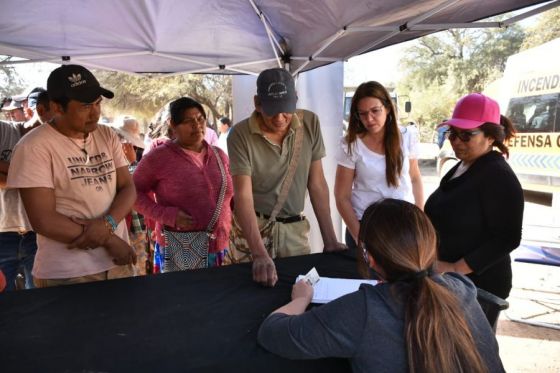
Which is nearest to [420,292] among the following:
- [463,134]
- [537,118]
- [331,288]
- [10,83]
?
[331,288]

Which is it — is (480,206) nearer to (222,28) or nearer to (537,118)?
(222,28)

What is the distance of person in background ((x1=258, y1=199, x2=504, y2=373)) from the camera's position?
0.99 metres

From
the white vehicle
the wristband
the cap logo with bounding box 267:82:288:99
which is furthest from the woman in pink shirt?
the white vehicle

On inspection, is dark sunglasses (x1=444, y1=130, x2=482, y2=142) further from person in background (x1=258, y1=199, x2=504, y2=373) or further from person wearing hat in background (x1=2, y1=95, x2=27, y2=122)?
person wearing hat in background (x1=2, y1=95, x2=27, y2=122)

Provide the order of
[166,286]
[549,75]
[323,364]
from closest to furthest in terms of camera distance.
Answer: [323,364], [166,286], [549,75]

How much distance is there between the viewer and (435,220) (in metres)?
2.01

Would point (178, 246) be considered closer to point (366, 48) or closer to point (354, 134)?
point (354, 134)

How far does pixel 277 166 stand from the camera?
217 cm

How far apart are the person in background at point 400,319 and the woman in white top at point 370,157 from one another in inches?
54.0

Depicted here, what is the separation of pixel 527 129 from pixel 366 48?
3.76 metres

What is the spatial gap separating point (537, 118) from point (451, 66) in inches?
917

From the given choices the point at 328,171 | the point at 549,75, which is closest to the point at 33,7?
the point at 328,171

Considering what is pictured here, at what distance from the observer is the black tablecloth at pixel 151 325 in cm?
112

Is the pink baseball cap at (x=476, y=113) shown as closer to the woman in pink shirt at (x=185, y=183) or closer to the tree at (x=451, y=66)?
the woman in pink shirt at (x=185, y=183)
